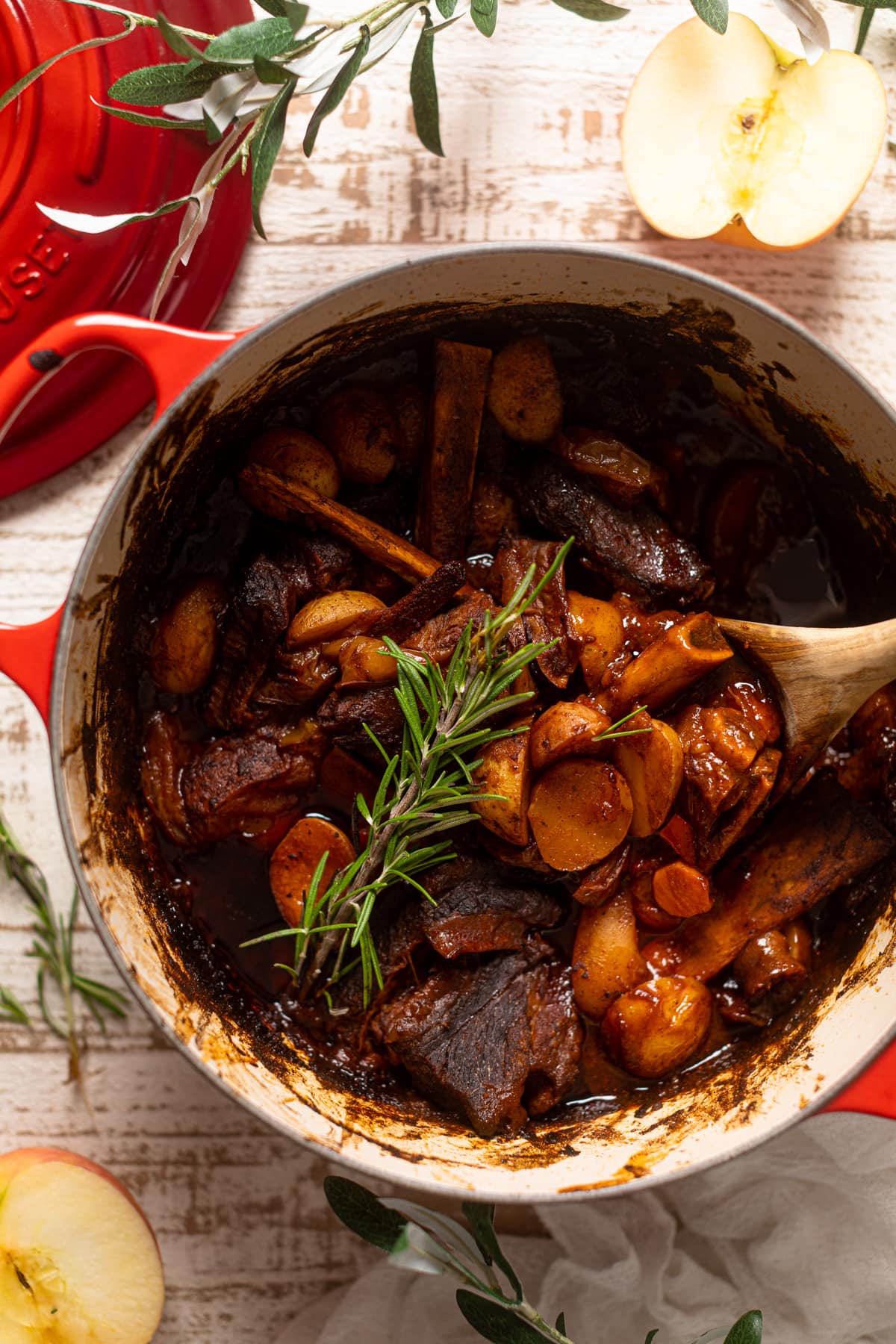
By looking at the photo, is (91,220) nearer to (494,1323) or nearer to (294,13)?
(294,13)

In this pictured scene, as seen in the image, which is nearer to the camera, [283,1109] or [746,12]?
[283,1109]

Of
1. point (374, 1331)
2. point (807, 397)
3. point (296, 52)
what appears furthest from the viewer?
point (374, 1331)

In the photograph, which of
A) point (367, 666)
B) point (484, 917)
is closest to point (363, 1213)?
point (484, 917)

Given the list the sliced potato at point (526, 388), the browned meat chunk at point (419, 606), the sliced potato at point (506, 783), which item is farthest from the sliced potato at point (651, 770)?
the sliced potato at point (526, 388)

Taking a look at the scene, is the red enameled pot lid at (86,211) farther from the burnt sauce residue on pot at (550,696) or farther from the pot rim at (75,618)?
the pot rim at (75,618)

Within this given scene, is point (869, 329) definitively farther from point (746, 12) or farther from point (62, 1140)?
point (62, 1140)

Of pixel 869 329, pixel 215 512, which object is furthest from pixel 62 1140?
pixel 869 329
